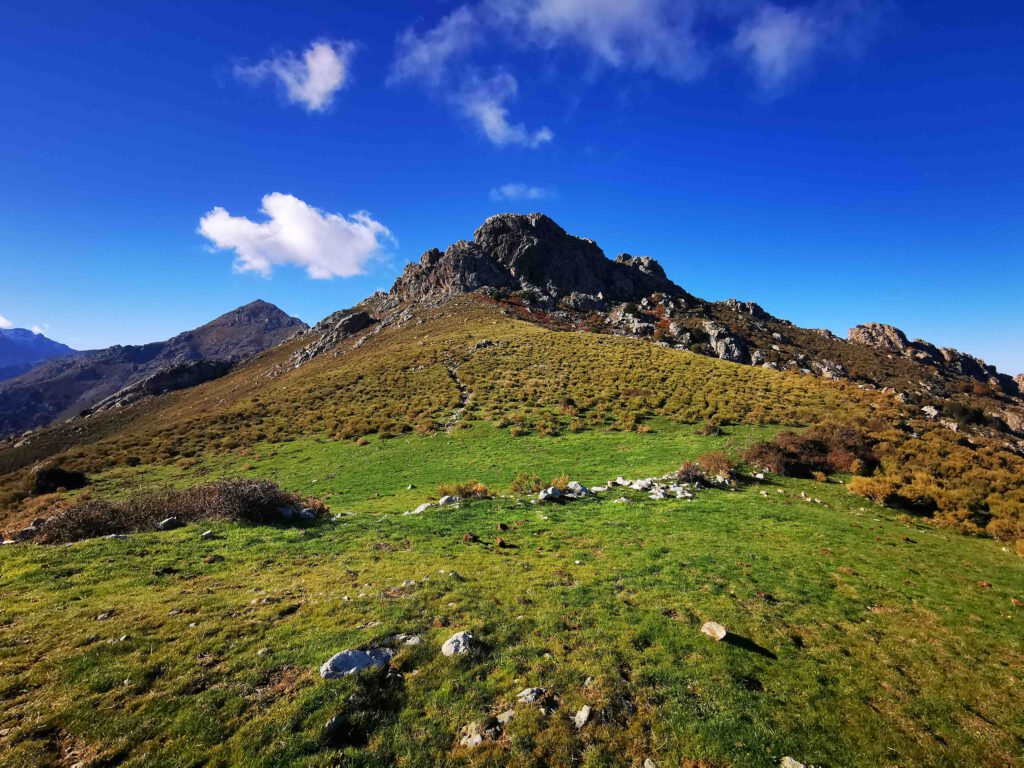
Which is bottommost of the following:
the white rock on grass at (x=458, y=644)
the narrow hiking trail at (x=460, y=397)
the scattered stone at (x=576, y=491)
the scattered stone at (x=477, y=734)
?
the scattered stone at (x=576, y=491)

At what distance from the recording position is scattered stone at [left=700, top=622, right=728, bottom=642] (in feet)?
31.2

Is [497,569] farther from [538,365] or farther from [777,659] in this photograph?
[538,365]

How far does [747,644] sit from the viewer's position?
952 centimetres

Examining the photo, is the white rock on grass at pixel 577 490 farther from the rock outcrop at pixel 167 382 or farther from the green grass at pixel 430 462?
the rock outcrop at pixel 167 382

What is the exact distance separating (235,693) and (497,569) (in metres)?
7.33

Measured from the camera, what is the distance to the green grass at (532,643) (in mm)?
6539

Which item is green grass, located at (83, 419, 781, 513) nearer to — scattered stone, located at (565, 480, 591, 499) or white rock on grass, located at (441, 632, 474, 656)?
scattered stone, located at (565, 480, 591, 499)

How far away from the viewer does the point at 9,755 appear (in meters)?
5.55

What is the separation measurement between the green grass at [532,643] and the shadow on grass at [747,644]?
71 mm

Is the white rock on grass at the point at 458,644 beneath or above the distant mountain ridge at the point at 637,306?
beneath

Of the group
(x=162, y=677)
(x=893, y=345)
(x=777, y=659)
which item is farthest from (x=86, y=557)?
(x=893, y=345)

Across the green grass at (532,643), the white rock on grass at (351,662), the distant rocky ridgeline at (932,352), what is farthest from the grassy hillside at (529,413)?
the distant rocky ridgeline at (932,352)

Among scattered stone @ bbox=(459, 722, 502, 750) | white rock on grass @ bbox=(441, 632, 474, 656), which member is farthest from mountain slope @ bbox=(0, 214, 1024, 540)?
scattered stone @ bbox=(459, 722, 502, 750)

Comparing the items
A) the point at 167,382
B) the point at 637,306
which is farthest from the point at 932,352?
the point at 167,382
